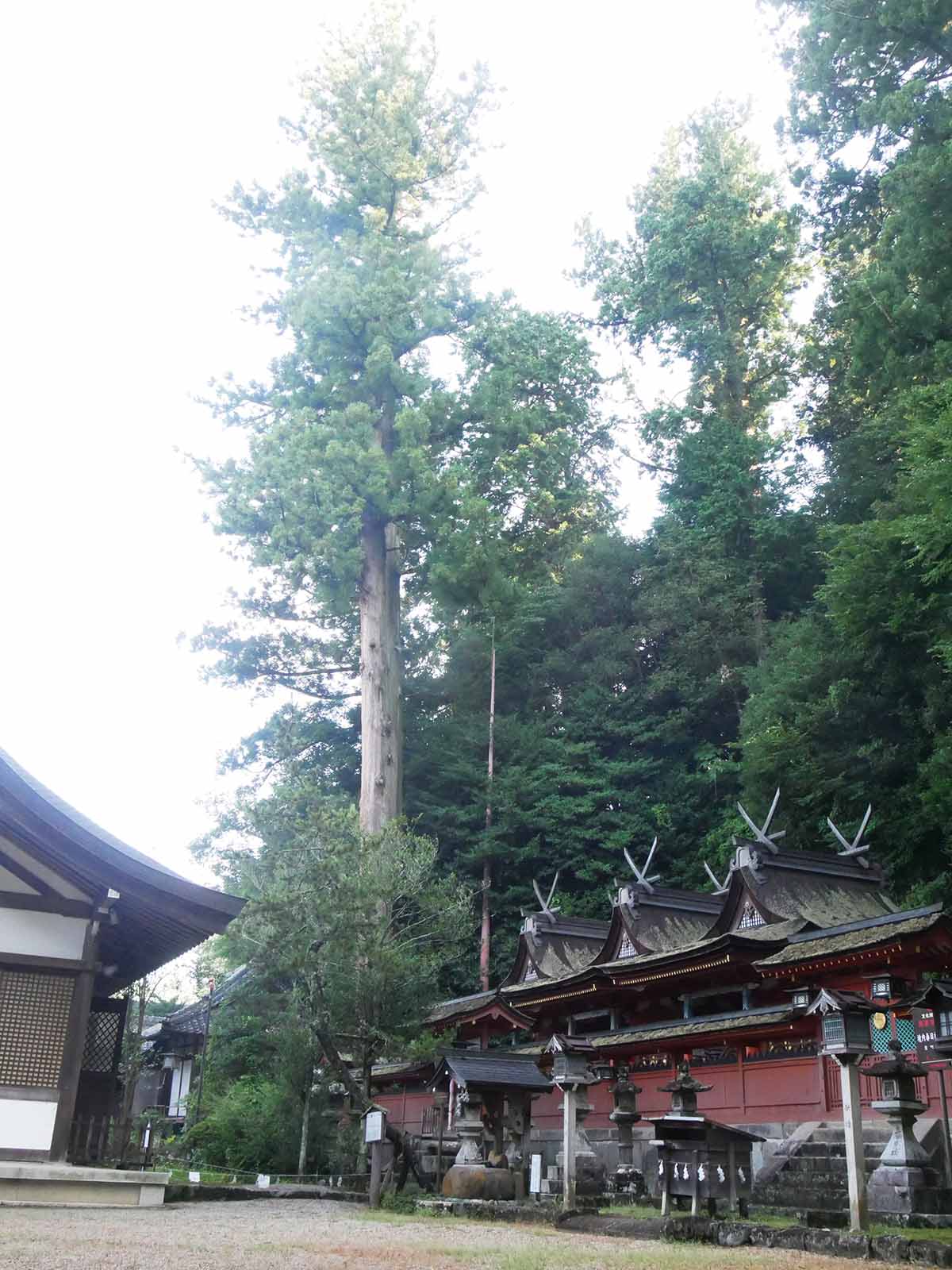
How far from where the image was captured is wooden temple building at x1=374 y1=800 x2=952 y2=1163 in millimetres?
13531

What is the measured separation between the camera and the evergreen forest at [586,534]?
615 inches

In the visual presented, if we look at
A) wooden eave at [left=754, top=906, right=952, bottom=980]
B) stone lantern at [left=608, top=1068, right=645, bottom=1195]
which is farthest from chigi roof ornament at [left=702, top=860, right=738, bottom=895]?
stone lantern at [left=608, top=1068, right=645, bottom=1195]

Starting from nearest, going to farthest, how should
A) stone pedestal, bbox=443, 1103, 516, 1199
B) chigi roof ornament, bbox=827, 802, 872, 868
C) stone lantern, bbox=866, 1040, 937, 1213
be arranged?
stone lantern, bbox=866, 1040, 937, 1213, stone pedestal, bbox=443, 1103, 516, 1199, chigi roof ornament, bbox=827, 802, 872, 868

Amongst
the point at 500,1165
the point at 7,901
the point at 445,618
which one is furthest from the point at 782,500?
the point at 7,901

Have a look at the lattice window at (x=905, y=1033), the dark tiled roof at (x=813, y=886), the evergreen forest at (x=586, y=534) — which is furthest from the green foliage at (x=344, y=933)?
the lattice window at (x=905, y=1033)

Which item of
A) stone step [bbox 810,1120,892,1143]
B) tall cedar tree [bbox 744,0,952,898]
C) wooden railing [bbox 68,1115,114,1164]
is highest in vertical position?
tall cedar tree [bbox 744,0,952,898]

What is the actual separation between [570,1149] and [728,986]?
642 centimetres

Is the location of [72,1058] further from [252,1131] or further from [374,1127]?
[252,1131]

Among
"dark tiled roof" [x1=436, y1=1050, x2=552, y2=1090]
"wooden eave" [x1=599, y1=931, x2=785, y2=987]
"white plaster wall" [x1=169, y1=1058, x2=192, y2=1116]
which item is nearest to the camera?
"dark tiled roof" [x1=436, y1=1050, x2=552, y2=1090]

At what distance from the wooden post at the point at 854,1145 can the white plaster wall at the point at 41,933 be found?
6.59 m

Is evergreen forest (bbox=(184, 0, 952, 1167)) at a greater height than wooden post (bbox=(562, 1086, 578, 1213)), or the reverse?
evergreen forest (bbox=(184, 0, 952, 1167))

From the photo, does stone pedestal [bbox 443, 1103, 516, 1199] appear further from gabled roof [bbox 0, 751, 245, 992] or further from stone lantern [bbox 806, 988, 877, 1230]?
gabled roof [bbox 0, 751, 245, 992]

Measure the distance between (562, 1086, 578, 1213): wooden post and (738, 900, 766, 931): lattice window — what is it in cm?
757

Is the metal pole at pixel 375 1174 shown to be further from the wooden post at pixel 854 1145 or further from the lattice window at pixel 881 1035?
the lattice window at pixel 881 1035
